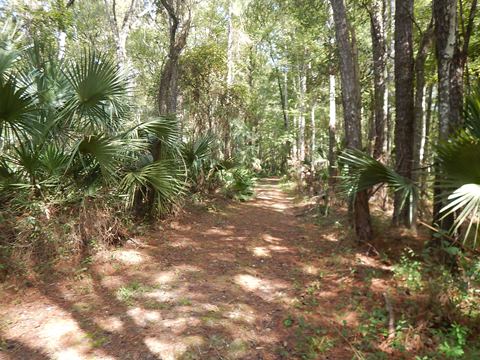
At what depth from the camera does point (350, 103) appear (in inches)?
225

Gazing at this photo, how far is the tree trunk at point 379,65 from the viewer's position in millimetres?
7594

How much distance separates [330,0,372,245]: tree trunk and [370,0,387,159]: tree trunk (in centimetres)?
195

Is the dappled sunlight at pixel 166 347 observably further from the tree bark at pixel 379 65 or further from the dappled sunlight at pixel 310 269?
the tree bark at pixel 379 65

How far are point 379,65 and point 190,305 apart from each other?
7.14m

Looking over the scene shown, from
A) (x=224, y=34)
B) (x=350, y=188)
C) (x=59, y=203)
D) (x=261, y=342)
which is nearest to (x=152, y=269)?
(x=59, y=203)

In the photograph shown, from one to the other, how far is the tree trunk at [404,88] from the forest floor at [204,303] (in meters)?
1.80

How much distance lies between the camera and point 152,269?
5199 mm

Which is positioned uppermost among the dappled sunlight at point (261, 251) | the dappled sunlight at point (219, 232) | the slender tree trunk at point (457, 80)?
the slender tree trunk at point (457, 80)

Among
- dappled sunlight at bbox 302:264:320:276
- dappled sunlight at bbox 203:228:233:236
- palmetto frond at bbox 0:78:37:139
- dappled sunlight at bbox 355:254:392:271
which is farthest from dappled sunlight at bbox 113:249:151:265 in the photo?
dappled sunlight at bbox 355:254:392:271

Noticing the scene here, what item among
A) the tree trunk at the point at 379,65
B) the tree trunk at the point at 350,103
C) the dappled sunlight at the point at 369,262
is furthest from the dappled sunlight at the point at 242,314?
the tree trunk at the point at 379,65

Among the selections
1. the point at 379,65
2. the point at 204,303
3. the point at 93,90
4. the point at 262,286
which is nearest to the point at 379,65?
the point at 379,65

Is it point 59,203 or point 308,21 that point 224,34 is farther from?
point 59,203

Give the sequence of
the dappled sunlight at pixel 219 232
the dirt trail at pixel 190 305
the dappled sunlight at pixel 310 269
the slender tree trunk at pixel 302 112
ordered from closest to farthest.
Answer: the dirt trail at pixel 190 305, the dappled sunlight at pixel 310 269, the dappled sunlight at pixel 219 232, the slender tree trunk at pixel 302 112

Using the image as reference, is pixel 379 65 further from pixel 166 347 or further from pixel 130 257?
pixel 166 347
